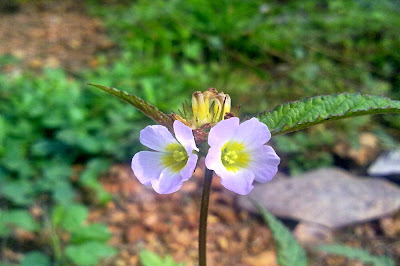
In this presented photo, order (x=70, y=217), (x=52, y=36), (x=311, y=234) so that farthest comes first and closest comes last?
(x=52, y=36) < (x=311, y=234) < (x=70, y=217)

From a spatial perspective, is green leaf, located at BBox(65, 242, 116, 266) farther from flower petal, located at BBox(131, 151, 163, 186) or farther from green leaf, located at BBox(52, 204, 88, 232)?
flower petal, located at BBox(131, 151, 163, 186)

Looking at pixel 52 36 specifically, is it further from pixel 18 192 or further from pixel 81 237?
pixel 81 237

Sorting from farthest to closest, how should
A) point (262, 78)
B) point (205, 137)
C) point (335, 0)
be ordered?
point (335, 0)
point (262, 78)
point (205, 137)

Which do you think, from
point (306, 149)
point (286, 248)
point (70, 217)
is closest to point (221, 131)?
point (286, 248)

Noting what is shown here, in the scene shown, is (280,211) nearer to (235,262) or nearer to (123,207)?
(235,262)

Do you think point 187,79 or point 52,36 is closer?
point 187,79

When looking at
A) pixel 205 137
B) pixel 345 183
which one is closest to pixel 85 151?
pixel 345 183

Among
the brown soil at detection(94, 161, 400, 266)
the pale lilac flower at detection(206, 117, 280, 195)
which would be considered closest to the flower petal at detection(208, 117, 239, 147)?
the pale lilac flower at detection(206, 117, 280, 195)
